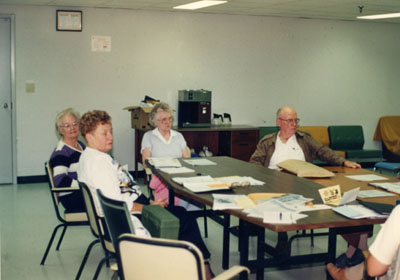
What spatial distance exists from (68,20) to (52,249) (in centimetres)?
400

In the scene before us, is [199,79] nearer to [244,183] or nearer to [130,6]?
[130,6]

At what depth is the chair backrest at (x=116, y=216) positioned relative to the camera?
2734 mm

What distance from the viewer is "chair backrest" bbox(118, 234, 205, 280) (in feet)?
6.85

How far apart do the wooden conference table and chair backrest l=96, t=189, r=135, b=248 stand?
610mm

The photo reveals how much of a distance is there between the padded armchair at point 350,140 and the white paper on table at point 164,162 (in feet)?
15.8

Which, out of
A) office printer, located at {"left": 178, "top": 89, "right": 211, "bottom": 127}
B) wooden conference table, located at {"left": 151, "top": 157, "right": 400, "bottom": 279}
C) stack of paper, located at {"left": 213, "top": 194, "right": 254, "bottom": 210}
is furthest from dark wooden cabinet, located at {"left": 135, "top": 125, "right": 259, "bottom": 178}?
stack of paper, located at {"left": 213, "top": 194, "right": 254, "bottom": 210}

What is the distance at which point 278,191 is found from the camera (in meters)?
3.52

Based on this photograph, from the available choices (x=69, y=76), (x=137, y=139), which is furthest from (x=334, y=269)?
(x=69, y=76)

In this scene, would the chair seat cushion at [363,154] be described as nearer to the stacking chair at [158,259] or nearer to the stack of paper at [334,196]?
the stack of paper at [334,196]

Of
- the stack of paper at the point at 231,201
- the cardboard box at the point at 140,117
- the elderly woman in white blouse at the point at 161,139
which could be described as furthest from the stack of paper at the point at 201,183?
the cardboard box at the point at 140,117

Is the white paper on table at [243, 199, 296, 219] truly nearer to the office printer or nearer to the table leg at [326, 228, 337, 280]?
the table leg at [326, 228, 337, 280]

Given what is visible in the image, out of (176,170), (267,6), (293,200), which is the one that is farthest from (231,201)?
(267,6)

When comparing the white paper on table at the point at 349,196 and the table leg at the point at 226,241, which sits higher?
the white paper on table at the point at 349,196

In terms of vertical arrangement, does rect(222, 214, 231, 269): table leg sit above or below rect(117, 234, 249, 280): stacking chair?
below
